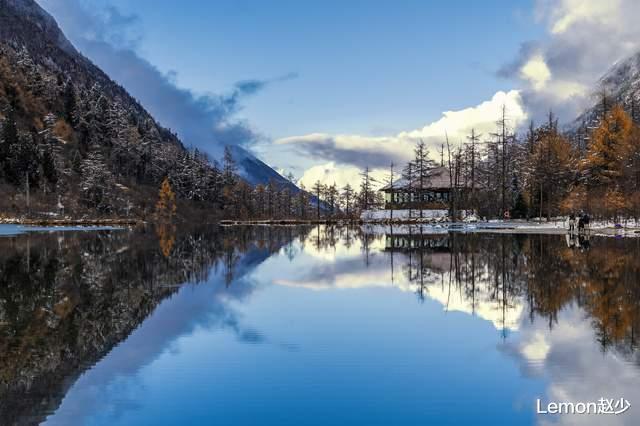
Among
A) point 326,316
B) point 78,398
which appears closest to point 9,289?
point 326,316

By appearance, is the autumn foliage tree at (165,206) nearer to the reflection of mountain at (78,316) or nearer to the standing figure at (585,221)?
the standing figure at (585,221)

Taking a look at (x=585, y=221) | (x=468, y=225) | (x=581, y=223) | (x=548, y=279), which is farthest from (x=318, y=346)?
(x=468, y=225)

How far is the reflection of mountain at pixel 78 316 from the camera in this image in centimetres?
874

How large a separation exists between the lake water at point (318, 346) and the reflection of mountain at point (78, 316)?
0.16ft

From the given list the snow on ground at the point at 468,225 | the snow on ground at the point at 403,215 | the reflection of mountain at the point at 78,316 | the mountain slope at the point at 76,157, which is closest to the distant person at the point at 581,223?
the snow on ground at the point at 468,225

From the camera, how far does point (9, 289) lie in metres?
17.9

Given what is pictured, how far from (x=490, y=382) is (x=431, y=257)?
20.7 m

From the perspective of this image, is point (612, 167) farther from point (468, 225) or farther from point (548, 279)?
point (548, 279)

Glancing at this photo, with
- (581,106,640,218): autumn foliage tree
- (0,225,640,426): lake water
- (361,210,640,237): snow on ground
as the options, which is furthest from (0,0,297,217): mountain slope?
(0,225,640,426): lake water

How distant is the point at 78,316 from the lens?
1362cm

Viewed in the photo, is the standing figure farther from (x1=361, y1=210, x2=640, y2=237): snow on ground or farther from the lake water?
the lake water

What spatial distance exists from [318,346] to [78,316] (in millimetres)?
6067

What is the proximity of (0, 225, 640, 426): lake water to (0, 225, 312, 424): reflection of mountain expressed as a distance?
0.05m

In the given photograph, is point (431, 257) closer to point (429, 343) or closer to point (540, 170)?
point (429, 343)
